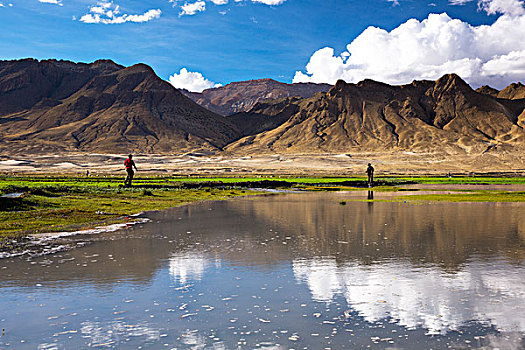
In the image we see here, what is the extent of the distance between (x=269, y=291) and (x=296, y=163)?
158m

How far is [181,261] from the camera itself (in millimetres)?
18000

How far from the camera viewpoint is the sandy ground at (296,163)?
478 feet

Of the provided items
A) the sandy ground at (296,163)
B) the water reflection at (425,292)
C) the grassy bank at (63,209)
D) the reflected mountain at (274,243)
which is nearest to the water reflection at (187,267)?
the reflected mountain at (274,243)

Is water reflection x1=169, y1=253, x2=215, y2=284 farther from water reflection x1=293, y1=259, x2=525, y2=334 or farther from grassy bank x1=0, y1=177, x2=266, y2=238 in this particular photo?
grassy bank x1=0, y1=177, x2=266, y2=238

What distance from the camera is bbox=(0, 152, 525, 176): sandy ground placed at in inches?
5738

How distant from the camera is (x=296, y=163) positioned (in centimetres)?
17075

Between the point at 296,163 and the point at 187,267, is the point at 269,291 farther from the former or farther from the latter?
the point at 296,163

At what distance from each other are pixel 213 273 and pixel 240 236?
821cm

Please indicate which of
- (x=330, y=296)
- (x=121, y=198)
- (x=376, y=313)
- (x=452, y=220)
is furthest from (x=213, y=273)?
(x=121, y=198)

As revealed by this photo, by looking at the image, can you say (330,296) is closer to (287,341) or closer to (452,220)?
(287,341)

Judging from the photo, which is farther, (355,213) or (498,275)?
(355,213)

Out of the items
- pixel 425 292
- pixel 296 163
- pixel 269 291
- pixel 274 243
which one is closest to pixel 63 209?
pixel 274 243

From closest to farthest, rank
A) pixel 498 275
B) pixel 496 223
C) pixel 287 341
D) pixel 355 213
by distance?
pixel 287 341
pixel 498 275
pixel 496 223
pixel 355 213

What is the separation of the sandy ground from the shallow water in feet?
395
